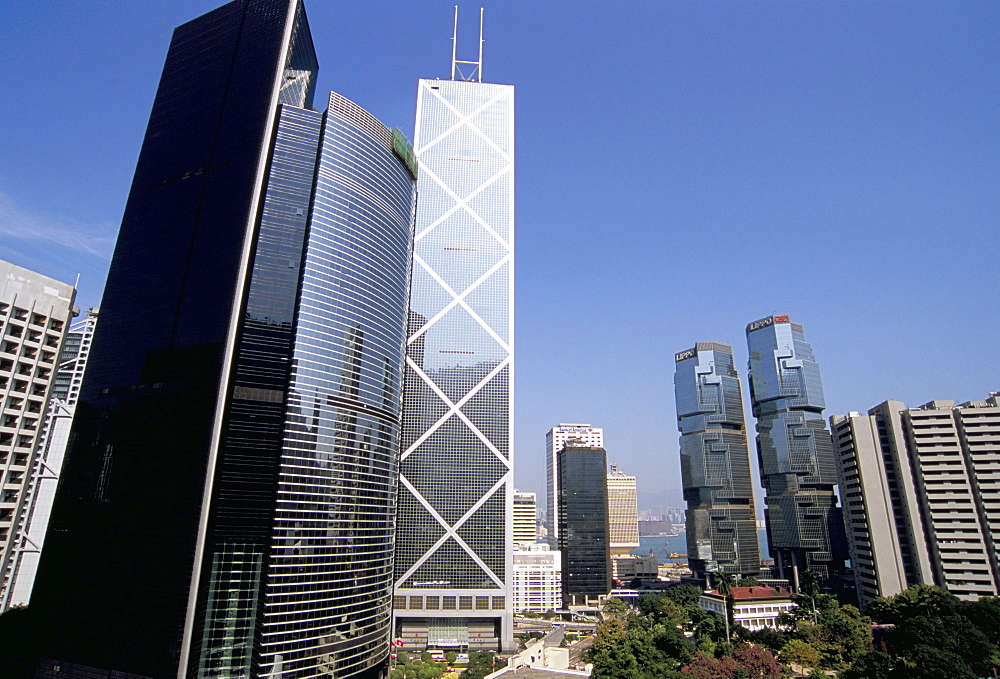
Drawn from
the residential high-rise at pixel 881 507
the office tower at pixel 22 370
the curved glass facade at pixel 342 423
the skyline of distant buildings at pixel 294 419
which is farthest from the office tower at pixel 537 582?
the office tower at pixel 22 370

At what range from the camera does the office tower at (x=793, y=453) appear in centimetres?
13788

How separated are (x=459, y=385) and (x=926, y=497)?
278 feet

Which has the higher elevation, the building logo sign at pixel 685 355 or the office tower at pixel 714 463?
the building logo sign at pixel 685 355

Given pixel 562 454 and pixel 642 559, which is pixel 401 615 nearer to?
pixel 562 454

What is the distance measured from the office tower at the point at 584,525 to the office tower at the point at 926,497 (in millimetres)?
59570

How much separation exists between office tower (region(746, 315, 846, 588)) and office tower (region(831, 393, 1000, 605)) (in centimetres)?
2958

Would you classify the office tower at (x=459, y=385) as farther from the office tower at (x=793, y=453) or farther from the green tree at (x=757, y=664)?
the office tower at (x=793, y=453)

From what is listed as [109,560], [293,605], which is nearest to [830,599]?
[293,605]

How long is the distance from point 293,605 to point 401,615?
1562 inches

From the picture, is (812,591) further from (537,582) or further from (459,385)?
(537,582)

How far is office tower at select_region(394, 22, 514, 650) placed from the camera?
9594 cm

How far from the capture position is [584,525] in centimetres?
14912

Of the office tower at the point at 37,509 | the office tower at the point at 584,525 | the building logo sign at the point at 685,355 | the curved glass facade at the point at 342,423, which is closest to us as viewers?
the curved glass facade at the point at 342,423

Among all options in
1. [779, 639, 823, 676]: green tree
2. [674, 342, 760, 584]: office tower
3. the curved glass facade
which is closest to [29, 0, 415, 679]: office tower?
the curved glass facade
